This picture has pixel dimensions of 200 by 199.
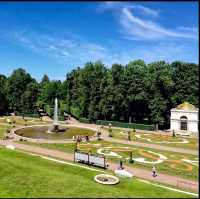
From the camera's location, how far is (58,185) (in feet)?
70.5

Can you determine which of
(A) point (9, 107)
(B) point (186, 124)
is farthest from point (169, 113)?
(A) point (9, 107)

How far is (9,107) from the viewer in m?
111

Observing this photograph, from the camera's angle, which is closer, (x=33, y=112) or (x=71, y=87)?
(x=33, y=112)

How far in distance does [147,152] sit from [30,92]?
71691 mm

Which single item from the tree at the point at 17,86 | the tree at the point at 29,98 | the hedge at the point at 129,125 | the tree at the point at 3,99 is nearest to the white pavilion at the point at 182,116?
the hedge at the point at 129,125

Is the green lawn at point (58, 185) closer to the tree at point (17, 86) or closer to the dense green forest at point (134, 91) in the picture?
the dense green forest at point (134, 91)

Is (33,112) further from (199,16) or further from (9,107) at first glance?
(199,16)

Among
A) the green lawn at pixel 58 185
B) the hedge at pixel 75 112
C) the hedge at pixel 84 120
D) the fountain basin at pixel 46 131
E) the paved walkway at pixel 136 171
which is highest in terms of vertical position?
the hedge at pixel 75 112

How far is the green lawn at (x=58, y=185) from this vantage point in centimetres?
1753

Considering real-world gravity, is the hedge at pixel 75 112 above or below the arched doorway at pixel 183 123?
above

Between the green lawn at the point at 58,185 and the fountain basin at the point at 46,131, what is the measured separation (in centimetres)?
3073

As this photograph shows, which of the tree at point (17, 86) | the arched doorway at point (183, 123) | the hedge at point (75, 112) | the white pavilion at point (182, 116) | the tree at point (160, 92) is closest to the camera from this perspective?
the white pavilion at point (182, 116)

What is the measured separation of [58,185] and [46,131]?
52.3m

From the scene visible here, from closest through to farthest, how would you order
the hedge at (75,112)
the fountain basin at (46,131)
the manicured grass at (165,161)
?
1. the manicured grass at (165,161)
2. the fountain basin at (46,131)
3. the hedge at (75,112)
